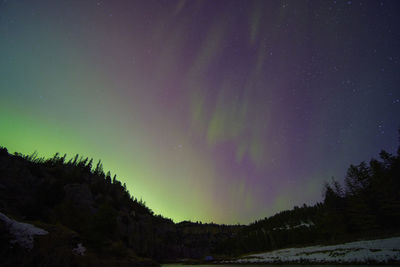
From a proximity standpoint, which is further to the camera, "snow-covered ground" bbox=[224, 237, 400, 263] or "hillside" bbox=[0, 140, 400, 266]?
"snow-covered ground" bbox=[224, 237, 400, 263]

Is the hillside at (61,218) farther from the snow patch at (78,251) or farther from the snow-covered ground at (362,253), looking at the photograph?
the snow-covered ground at (362,253)

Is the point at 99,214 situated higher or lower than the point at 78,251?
higher

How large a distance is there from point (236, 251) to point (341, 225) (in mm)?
82646

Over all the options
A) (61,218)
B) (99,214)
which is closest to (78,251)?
(99,214)

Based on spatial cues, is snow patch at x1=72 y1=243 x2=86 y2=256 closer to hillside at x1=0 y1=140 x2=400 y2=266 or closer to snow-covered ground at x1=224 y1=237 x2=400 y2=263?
hillside at x1=0 y1=140 x2=400 y2=266

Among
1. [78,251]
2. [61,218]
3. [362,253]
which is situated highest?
[61,218]

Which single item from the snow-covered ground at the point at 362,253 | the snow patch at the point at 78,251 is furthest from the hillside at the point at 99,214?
the snow-covered ground at the point at 362,253

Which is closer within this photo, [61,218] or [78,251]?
[78,251]

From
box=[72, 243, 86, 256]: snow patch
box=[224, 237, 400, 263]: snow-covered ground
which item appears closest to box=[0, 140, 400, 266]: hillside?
box=[72, 243, 86, 256]: snow patch

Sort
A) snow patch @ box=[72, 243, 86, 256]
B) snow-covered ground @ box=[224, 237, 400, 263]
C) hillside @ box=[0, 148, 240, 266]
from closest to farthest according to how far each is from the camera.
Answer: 1. hillside @ box=[0, 148, 240, 266]
2. snow patch @ box=[72, 243, 86, 256]
3. snow-covered ground @ box=[224, 237, 400, 263]

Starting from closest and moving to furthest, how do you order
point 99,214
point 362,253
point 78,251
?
point 78,251, point 362,253, point 99,214

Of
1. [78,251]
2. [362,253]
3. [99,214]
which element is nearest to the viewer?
[78,251]

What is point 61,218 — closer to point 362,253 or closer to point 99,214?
point 99,214

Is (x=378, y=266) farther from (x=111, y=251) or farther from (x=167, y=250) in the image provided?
(x=167, y=250)
